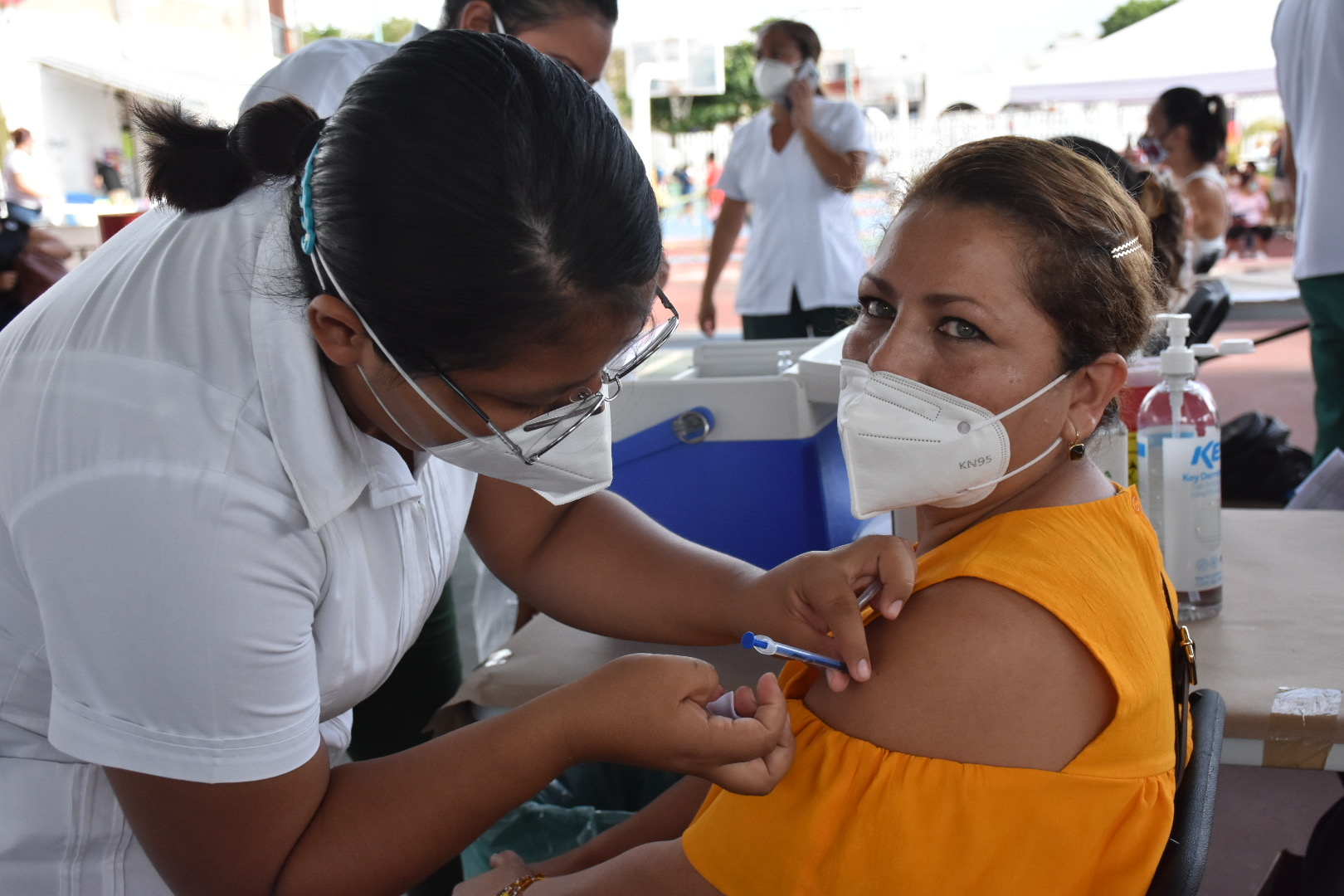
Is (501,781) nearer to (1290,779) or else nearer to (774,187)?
(1290,779)

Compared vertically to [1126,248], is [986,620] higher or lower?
lower

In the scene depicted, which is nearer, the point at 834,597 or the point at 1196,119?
the point at 834,597

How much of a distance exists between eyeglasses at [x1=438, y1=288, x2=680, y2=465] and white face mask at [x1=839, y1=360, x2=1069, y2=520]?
0.81 feet

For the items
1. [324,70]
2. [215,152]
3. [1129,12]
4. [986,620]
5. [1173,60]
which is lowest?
[986,620]

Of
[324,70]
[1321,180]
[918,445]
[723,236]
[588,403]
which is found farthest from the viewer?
[723,236]

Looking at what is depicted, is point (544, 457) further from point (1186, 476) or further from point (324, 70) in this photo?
point (324, 70)

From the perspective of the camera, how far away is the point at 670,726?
0.96 metres

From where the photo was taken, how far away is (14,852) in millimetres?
1010

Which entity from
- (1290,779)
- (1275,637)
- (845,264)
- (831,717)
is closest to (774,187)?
(845,264)

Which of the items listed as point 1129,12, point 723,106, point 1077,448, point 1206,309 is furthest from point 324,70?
point 1129,12

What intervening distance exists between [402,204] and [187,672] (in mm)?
424

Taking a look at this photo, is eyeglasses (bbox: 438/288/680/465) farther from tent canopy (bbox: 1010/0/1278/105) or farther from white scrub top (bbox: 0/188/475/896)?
tent canopy (bbox: 1010/0/1278/105)

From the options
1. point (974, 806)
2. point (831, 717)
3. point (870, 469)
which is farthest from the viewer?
point (870, 469)

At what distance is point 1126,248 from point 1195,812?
0.60m
